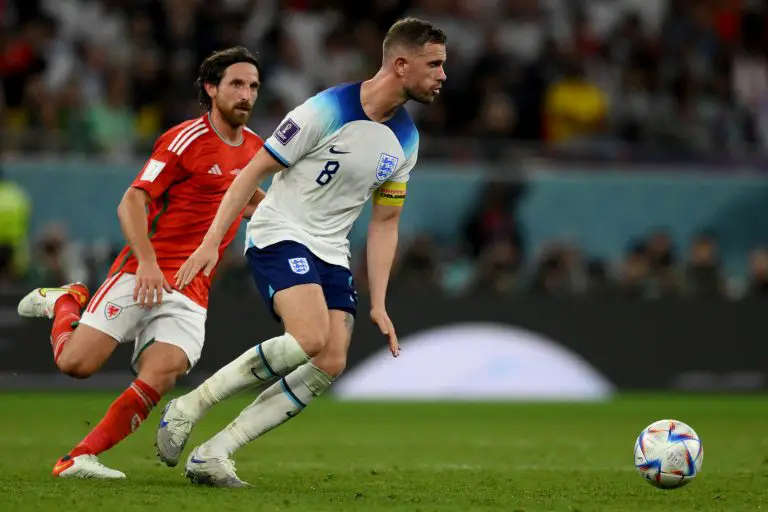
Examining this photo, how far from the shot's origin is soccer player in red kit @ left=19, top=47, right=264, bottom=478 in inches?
301

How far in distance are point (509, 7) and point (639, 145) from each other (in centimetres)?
321

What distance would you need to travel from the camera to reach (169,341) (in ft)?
25.6

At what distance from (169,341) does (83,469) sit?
2.78 feet

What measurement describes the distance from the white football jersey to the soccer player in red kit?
55 cm

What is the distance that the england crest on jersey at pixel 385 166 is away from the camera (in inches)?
294

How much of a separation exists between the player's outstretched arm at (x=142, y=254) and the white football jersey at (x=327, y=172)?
0.54m

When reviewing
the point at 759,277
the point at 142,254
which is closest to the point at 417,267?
the point at 759,277

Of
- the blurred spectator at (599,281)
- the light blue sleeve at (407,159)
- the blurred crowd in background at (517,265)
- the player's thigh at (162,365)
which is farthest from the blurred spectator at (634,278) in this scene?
the player's thigh at (162,365)

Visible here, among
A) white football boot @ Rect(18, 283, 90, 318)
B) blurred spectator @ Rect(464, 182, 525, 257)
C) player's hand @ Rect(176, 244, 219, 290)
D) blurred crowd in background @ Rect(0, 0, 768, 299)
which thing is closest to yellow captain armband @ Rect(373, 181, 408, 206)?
player's hand @ Rect(176, 244, 219, 290)

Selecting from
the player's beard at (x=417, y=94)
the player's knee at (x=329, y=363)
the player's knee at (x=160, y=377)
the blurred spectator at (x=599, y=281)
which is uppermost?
the blurred spectator at (x=599, y=281)

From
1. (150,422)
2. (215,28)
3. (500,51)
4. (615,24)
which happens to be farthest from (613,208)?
(150,422)

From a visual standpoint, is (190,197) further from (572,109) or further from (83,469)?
(572,109)

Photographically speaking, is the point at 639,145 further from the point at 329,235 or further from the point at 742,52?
the point at 329,235

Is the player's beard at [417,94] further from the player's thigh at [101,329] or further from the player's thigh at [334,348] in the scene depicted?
the player's thigh at [101,329]
